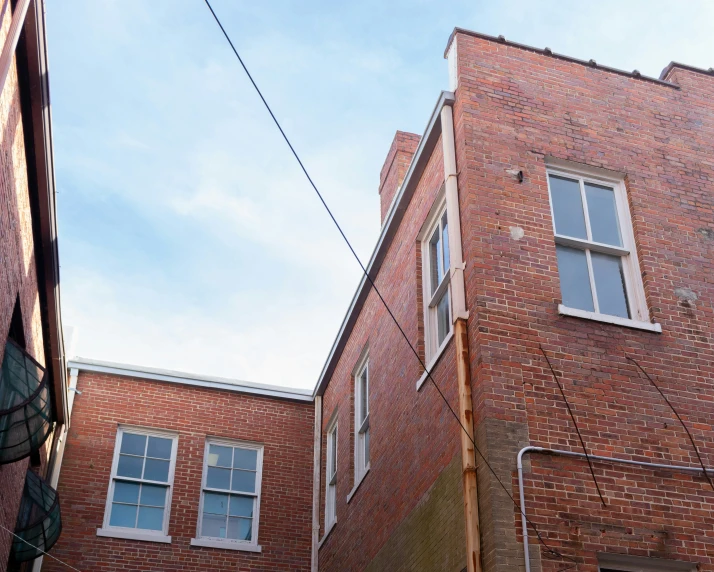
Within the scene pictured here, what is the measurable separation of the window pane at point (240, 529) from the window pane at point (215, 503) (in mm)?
244

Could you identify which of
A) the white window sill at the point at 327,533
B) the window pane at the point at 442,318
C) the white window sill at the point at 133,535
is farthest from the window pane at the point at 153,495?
the window pane at the point at 442,318

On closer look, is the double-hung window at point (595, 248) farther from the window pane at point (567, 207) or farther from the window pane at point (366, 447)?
the window pane at point (366, 447)

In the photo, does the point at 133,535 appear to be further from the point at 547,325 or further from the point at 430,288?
the point at 547,325

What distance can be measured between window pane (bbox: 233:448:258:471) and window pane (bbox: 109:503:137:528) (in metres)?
2.07

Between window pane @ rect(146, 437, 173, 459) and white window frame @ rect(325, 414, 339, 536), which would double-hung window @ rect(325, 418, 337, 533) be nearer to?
white window frame @ rect(325, 414, 339, 536)

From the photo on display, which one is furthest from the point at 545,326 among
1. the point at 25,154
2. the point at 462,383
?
the point at 25,154

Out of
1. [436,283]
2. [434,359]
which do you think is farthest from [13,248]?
[436,283]

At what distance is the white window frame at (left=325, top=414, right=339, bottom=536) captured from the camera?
15.9 meters

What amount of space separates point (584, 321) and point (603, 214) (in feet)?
5.92

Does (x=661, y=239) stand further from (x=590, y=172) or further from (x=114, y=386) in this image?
(x=114, y=386)

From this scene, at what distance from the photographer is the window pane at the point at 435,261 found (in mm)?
11680

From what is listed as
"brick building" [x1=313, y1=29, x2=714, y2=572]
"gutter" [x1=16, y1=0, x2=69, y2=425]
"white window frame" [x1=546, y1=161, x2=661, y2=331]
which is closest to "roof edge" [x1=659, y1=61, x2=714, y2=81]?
"brick building" [x1=313, y1=29, x2=714, y2=572]

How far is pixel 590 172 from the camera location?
1095 centimetres

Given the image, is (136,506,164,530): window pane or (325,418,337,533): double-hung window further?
(136,506,164,530): window pane
